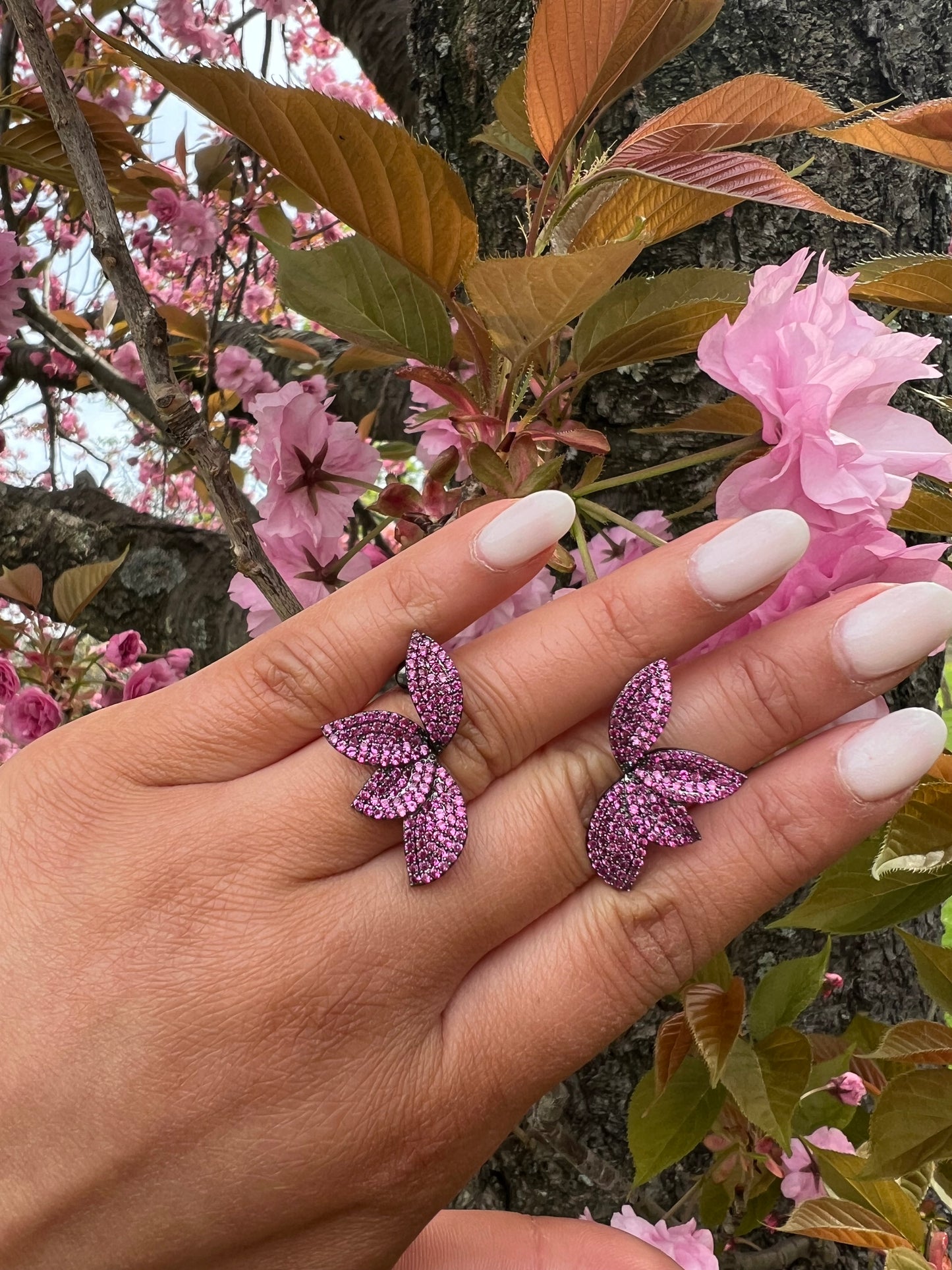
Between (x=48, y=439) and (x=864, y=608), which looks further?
(x=48, y=439)

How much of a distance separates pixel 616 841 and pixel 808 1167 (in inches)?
27.9

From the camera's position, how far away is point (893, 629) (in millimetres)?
501

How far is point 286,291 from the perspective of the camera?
0.62 metres

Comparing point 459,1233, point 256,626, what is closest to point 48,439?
point 256,626

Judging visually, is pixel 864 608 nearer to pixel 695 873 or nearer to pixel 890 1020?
pixel 695 873

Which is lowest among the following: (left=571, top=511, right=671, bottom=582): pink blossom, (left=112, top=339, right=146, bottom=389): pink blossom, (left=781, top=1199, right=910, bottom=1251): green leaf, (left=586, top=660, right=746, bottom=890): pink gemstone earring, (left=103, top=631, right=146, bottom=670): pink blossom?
(left=781, top=1199, right=910, bottom=1251): green leaf

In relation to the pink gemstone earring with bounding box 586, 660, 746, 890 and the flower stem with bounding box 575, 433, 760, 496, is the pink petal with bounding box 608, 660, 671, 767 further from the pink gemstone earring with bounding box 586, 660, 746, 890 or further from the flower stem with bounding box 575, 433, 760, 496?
the flower stem with bounding box 575, 433, 760, 496

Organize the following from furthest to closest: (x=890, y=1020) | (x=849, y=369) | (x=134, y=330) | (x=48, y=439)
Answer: (x=48, y=439)
(x=890, y=1020)
(x=134, y=330)
(x=849, y=369)

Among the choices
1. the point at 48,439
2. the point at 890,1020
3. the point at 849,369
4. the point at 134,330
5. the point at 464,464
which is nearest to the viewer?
the point at 849,369

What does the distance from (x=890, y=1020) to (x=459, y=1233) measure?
731 millimetres

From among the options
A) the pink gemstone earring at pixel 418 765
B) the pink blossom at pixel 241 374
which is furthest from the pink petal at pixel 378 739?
the pink blossom at pixel 241 374

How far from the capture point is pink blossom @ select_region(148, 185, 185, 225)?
64.1 inches

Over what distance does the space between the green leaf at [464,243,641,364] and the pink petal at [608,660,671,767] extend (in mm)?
210

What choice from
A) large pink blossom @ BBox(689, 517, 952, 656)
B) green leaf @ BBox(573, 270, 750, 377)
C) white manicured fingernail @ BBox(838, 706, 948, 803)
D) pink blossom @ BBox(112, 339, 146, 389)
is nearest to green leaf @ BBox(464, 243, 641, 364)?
green leaf @ BBox(573, 270, 750, 377)
